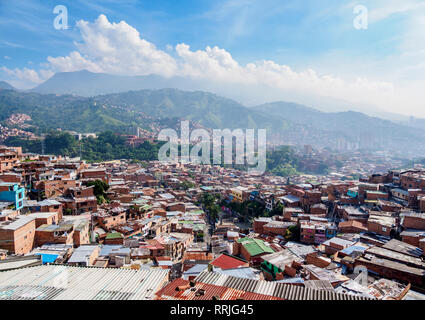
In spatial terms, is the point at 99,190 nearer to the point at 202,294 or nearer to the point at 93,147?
the point at 202,294

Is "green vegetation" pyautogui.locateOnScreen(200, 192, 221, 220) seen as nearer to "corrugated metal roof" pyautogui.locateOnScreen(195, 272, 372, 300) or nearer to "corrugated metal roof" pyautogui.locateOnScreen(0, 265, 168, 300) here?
"corrugated metal roof" pyautogui.locateOnScreen(0, 265, 168, 300)

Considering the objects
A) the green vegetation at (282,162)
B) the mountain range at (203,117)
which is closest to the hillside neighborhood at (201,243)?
the green vegetation at (282,162)

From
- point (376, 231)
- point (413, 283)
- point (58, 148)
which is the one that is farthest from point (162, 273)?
point (58, 148)

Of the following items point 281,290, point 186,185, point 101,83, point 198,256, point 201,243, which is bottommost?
point 201,243

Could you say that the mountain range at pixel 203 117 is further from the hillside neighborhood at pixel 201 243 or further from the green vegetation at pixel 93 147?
the hillside neighborhood at pixel 201 243

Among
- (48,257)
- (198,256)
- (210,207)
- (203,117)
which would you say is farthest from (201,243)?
(203,117)

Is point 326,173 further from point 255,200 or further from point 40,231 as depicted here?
point 40,231

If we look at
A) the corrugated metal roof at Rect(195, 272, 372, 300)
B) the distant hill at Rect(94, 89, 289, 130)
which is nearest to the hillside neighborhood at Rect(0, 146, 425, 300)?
the corrugated metal roof at Rect(195, 272, 372, 300)
